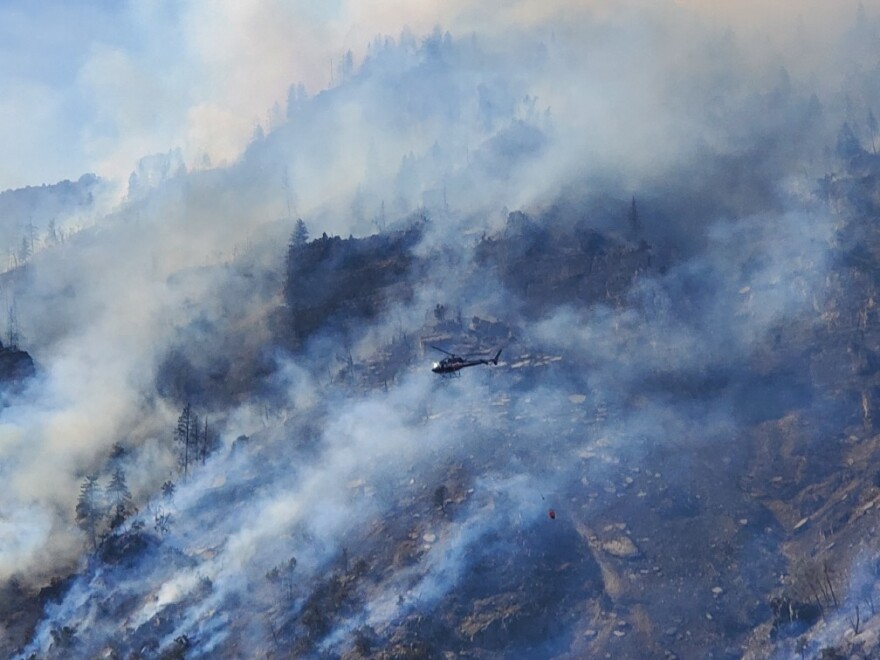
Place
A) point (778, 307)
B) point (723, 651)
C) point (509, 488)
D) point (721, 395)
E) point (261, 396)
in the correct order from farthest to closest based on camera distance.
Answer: point (261, 396)
point (778, 307)
point (721, 395)
point (509, 488)
point (723, 651)

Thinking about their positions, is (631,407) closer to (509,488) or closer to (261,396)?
(509,488)

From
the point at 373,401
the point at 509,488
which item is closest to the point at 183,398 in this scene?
the point at 373,401

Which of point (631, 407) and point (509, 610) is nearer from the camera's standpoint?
point (509, 610)

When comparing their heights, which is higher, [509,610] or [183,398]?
[183,398]

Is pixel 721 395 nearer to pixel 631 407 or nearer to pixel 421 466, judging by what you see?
pixel 631 407

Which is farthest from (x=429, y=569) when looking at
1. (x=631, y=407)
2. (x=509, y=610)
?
(x=631, y=407)

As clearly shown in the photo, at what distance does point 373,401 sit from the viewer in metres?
166

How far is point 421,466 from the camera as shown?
145250 mm

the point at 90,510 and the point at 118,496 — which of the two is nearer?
the point at 90,510

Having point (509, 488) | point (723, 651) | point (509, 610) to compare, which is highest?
point (509, 488)

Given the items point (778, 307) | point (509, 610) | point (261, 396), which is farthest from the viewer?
point (261, 396)

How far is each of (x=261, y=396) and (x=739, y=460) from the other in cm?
10312

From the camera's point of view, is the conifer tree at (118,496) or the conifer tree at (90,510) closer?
the conifer tree at (90,510)

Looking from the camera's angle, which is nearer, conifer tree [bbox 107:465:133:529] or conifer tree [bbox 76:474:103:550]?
conifer tree [bbox 76:474:103:550]
